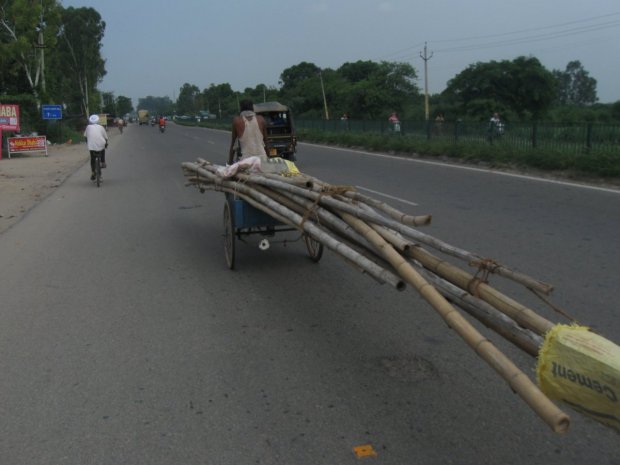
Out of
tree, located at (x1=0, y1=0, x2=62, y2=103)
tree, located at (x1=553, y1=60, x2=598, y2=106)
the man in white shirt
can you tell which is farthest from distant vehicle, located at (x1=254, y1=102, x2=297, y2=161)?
tree, located at (x1=553, y1=60, x2=598, y2=106)

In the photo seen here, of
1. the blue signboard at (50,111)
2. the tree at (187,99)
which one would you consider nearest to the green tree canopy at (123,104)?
the tree at (187,99)

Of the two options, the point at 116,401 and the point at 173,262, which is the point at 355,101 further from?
the point at 116,401

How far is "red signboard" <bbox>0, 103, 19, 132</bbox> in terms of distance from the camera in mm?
27500

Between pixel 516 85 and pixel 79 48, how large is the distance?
48097 millimetres

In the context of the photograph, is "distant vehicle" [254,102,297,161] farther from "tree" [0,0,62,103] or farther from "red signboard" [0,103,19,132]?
"tree" [0,0,62,103]

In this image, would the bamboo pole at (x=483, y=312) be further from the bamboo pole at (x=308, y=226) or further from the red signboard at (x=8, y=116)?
the red signboard at (x=8, y=116)

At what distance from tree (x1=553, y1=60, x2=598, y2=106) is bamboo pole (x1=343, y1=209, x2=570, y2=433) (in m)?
125

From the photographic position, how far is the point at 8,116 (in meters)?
27.7

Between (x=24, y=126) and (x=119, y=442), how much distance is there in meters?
35.1

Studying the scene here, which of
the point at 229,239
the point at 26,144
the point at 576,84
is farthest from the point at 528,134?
the point at 576,84

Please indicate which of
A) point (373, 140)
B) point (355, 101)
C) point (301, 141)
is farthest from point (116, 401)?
point (355, 101)

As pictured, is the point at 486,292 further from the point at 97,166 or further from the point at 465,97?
the point at 465,97

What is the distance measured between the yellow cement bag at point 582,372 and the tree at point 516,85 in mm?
48436

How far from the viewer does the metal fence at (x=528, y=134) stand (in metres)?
15.5
